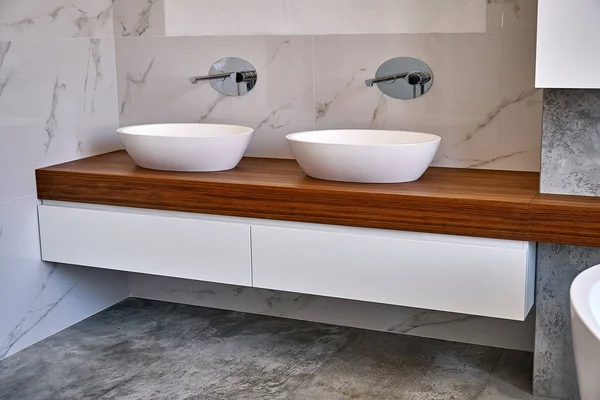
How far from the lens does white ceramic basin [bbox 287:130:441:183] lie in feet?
8.72

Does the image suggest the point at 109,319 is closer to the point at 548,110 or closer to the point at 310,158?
the point at 310,158

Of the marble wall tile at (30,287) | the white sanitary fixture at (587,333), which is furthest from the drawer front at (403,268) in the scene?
the marble wall tile at (30,287)

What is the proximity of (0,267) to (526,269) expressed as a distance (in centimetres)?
190

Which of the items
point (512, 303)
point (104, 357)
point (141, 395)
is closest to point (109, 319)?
point (104, 357)

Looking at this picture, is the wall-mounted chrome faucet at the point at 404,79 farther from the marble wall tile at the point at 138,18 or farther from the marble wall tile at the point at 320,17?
the marble wall tile at the point at 138,18

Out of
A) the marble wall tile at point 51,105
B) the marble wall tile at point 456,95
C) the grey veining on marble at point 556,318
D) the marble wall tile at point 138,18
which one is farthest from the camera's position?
the marble wall tile at point 138,18

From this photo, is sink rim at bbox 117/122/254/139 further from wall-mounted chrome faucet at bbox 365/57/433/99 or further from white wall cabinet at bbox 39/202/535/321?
wall-mounted chrome faucet at bbox 365/57/433/99

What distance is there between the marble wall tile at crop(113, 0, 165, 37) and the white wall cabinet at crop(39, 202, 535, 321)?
0.86m

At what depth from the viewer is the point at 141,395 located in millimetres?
2803

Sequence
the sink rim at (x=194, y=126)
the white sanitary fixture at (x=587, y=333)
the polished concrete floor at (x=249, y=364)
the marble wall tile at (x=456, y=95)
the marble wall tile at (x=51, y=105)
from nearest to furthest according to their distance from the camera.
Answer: the white sanitary fixture at (x=587, y=333), the polished concrete floor at (x=249, y=364), the marble wall tile at (x=456, y=95), the marble wall tile at (x=51, y=105), the sink rim at (x=194, y=126)

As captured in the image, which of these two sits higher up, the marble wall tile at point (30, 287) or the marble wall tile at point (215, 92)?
the marble wall tile at point (215, 92)

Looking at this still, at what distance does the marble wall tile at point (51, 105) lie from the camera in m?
3.06

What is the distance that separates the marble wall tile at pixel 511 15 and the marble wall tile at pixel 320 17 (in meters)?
0.03

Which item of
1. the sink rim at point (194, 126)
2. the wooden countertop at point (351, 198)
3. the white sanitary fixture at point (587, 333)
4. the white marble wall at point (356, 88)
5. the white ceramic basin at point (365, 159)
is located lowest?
the white sanitary fixture at point (587, 333)
